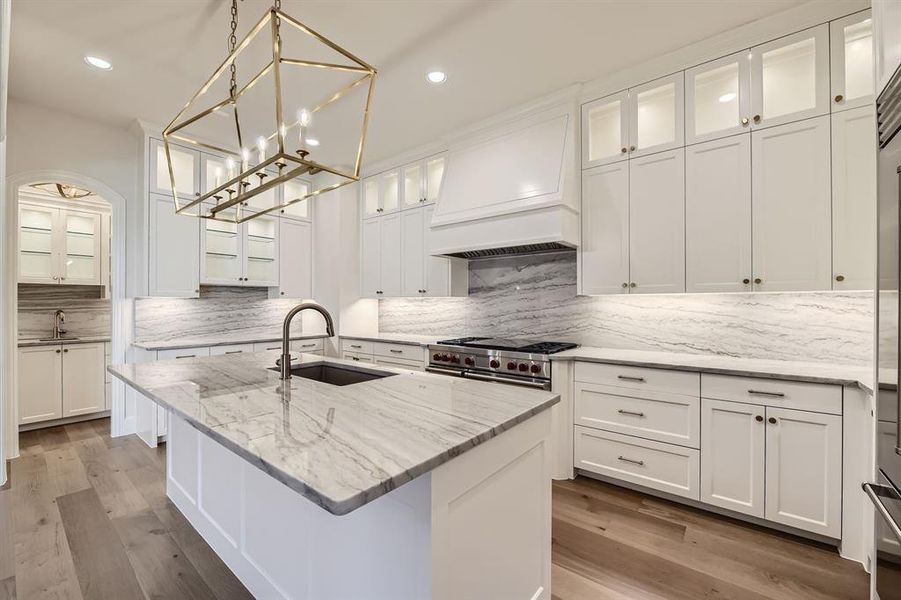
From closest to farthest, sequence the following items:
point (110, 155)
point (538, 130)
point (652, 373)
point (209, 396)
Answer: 1. point (209, 396)
2. point (652, 373)
3. point (538, 130)
4. point (110, 155)

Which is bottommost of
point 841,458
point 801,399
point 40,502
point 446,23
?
point 40,502

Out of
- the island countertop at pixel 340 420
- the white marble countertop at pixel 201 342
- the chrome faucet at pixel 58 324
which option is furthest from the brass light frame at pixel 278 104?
the chrome faucet at pixel 58 324

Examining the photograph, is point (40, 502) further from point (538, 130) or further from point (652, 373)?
point (538, 130)

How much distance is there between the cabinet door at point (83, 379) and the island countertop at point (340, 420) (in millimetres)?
2967

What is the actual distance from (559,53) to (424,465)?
270cm

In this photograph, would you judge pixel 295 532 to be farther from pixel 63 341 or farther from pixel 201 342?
pixel 63 341

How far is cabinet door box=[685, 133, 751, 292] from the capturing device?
242cm

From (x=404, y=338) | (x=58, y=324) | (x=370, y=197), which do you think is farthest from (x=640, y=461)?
(x=58, y=324)

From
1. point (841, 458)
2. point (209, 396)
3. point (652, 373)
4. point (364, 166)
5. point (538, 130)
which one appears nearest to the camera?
point (209, 396)

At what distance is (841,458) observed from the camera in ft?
6.54

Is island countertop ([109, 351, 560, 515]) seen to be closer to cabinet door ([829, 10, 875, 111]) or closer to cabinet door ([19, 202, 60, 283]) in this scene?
cabinet door ([829, 10, 875, 111])

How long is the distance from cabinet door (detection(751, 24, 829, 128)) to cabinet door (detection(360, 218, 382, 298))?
11.3 ft

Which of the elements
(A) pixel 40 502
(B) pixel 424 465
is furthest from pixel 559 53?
(A) pixel 40 502

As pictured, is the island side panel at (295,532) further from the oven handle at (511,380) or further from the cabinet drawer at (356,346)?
the cabinet drawer at (356,346)
